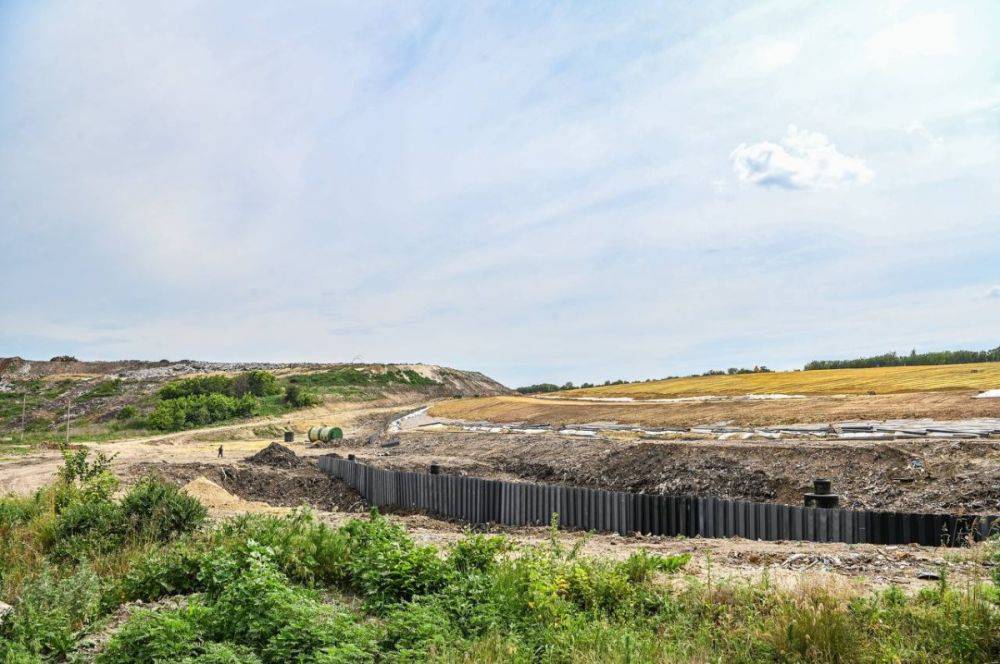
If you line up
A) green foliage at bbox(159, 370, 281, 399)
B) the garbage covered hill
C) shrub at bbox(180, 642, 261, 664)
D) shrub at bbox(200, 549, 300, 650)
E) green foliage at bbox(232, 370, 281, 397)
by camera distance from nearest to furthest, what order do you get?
shrub at bbox(180, 642, 261, 664) < shrub at bbox(200, 549, 300, 650) < the garbage covered hill < green foliage at bbox(159, 370, 281, 399) < green foliage at bbox(232, 370, 281, 397)

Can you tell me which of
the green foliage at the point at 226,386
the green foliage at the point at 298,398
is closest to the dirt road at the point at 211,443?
the green foliage at the point at 298,398

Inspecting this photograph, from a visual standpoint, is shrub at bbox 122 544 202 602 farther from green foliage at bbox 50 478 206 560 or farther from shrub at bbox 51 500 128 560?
green foliage at bbox 50 478 206 560

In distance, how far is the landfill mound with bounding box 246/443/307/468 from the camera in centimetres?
2837

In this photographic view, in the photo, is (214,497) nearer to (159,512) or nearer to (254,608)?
(159,512)

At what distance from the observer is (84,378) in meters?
89.6

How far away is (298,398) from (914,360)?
163 feet

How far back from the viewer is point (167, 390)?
66250mm

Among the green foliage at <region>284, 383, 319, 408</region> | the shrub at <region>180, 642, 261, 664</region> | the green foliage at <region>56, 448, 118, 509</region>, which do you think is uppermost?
the green foliage at <region>56, 448, 118, 509</region>

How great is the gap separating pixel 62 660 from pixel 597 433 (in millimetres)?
26404

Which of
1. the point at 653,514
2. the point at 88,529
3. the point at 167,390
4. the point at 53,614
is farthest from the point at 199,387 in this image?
the point at 53,614

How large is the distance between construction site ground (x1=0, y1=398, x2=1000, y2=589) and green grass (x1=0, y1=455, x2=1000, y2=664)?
0.68m

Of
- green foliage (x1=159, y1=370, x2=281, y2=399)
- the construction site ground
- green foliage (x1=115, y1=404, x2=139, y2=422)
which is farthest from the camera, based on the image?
green foliage (x1=159, y1=370, x2=281, y2=399)

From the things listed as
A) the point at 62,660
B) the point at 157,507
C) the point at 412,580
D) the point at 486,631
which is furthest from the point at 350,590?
the point at 157,507

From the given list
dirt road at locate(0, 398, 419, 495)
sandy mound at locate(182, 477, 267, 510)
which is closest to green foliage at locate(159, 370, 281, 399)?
dirt road at locate(0, 398, 419, 495)
